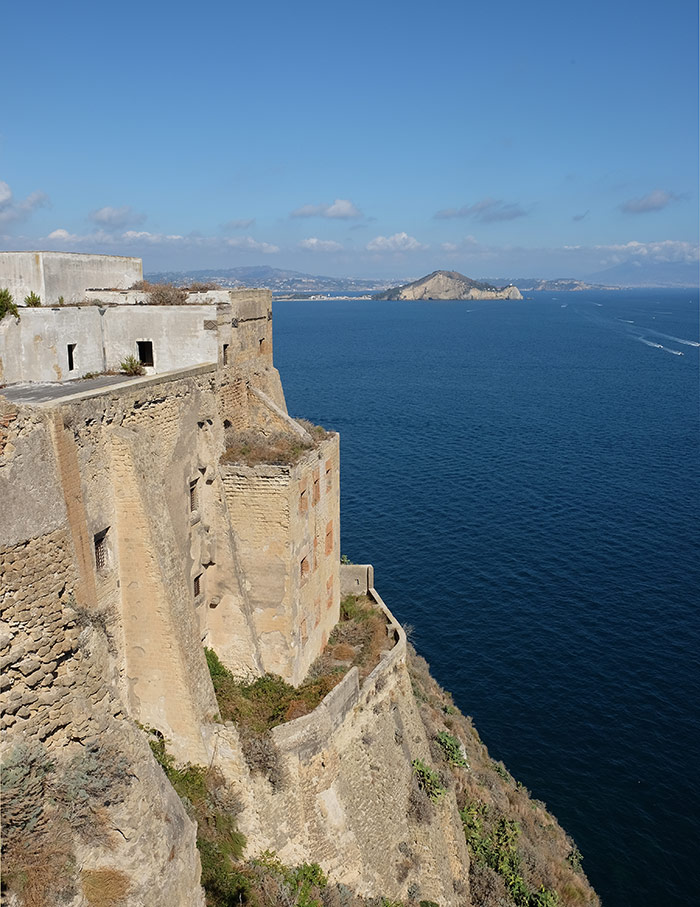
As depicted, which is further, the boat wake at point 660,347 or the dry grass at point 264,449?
the boat wake at point 660,347

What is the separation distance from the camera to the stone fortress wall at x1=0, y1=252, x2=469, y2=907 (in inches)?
477

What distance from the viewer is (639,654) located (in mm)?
38750

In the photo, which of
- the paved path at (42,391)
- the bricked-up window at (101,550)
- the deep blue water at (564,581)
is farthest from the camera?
the deep blue water at (564,581)

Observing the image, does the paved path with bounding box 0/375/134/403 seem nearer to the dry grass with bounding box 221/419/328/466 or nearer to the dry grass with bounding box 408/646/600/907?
the dry grass with bounding box 221/419/328/466

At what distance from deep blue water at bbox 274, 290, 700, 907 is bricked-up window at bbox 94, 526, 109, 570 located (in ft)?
76.8

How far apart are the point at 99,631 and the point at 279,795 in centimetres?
827

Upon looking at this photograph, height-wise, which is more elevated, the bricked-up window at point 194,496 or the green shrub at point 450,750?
the bricked-up window at point 194,496

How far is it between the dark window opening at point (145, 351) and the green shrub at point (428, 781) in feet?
50.4

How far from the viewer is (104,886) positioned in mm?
11664

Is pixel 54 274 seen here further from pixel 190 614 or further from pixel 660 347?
pixel 660 347

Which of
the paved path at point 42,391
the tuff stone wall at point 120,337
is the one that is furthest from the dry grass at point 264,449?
the paved path at point 42,391

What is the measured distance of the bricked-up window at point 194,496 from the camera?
20.4 m

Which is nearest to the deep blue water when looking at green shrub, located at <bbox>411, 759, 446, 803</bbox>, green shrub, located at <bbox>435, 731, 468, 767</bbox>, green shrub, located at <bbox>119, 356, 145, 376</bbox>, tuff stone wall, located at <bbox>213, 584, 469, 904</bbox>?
green shrub, located at <bbox>435, 731, 468, 767</bbox>

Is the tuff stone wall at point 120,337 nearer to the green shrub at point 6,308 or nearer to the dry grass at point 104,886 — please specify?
the green shrub at point 6,308
